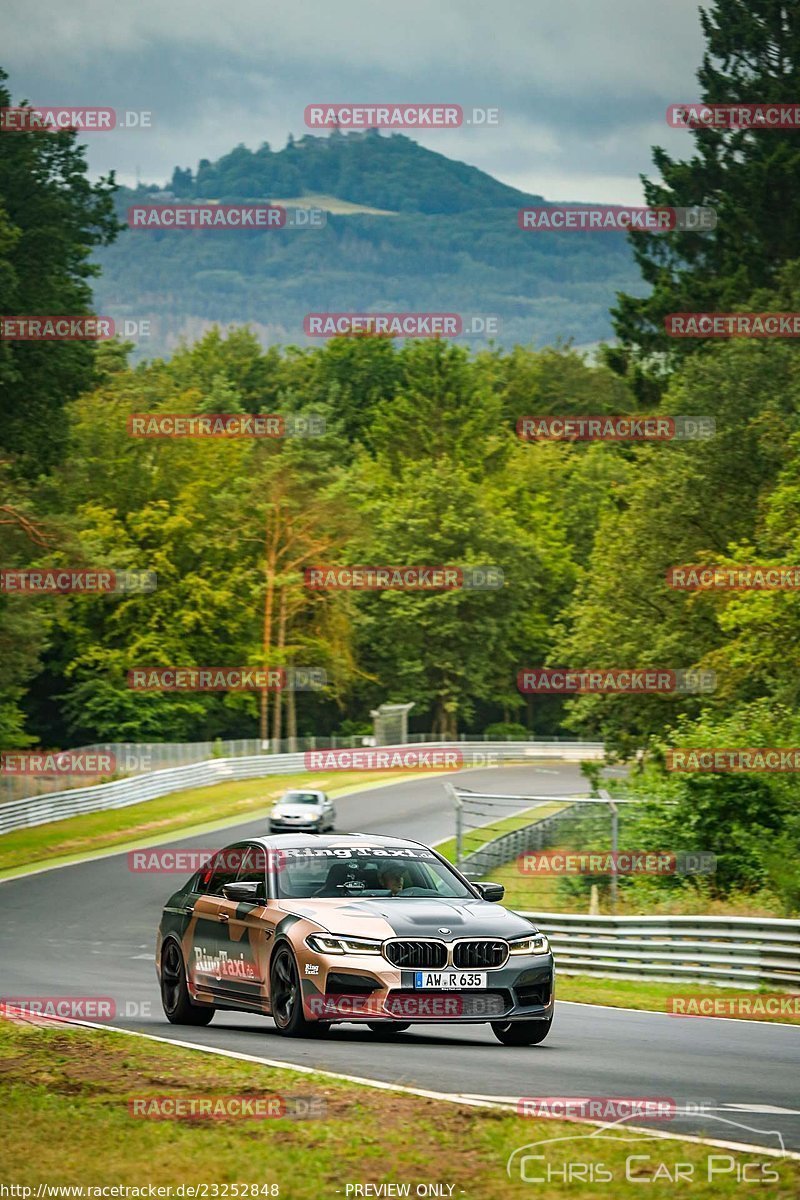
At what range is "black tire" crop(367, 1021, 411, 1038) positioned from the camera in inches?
513

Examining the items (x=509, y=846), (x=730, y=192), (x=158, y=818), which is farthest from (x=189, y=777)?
(x=509, y=846)

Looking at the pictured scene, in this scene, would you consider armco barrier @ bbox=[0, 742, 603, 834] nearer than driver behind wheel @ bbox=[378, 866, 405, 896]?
No

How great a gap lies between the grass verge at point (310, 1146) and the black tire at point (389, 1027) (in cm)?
232

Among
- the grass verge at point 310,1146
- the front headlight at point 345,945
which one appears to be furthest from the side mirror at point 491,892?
the grass verge at point 310,1146

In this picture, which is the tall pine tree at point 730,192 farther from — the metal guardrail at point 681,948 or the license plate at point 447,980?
the license plate at point 447,980

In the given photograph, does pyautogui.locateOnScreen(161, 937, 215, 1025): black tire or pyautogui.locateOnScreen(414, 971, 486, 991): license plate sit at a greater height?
pyautogui.locateOnScreen(414, 971, 486, 991): license plate

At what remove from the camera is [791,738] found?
30.8m

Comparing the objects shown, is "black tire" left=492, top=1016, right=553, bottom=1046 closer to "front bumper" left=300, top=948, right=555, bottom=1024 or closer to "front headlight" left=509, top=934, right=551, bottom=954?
"front bumper" left=300, top=948, right=555, bottom=1024

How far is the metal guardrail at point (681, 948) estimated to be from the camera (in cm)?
1952

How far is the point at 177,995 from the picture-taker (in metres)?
15.1

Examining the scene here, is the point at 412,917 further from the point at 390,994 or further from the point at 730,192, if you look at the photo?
the point at 730,192

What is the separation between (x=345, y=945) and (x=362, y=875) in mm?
1229

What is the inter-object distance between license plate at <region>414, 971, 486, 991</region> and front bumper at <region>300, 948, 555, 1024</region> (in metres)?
0.04

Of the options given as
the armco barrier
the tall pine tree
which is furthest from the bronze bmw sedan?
the tall pine tree
